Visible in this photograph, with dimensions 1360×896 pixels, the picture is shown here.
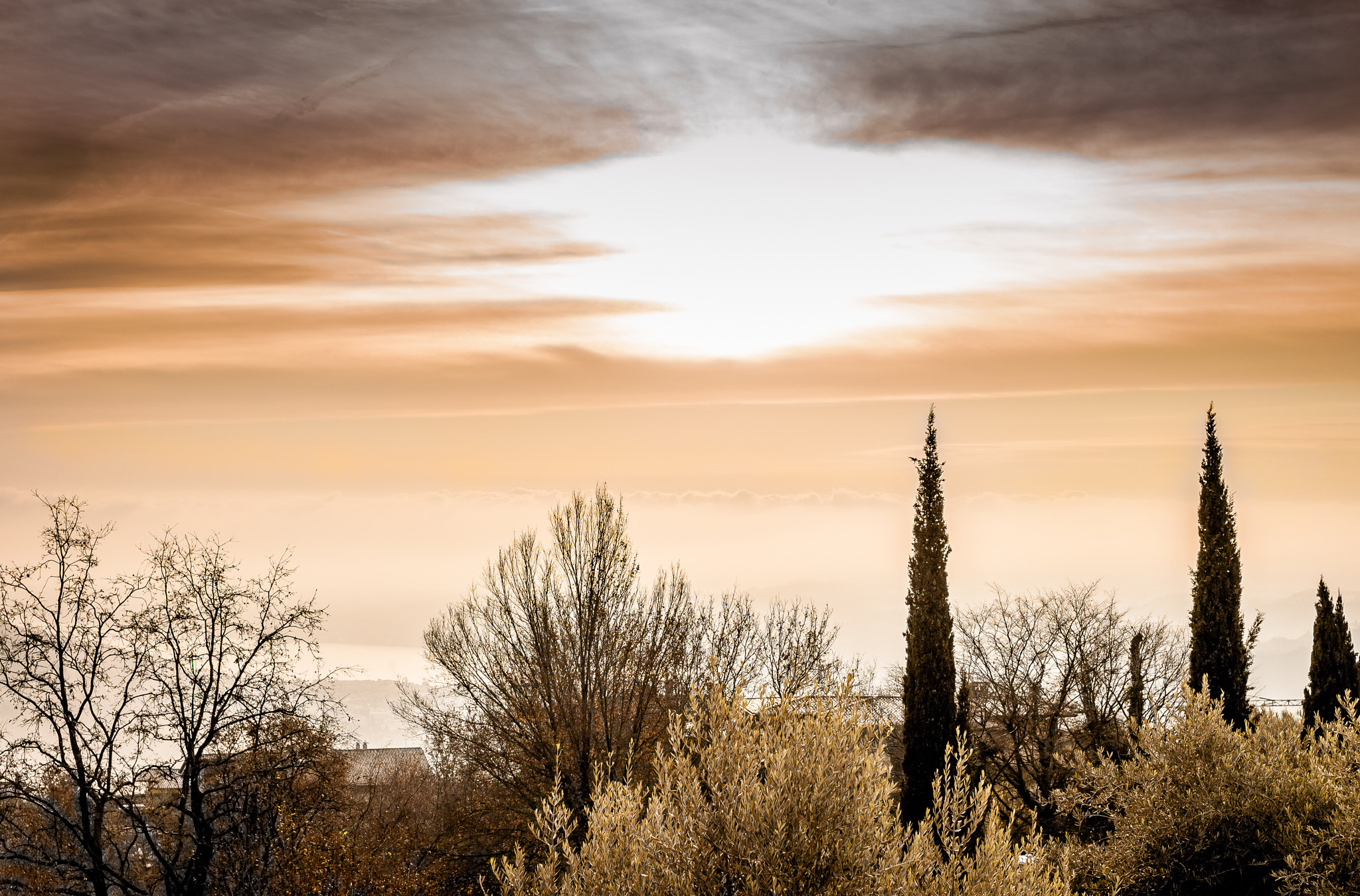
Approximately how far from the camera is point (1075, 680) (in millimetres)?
34031

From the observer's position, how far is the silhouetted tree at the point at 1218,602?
24344 millimetres

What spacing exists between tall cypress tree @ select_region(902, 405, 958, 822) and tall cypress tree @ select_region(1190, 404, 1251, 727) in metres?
6.26

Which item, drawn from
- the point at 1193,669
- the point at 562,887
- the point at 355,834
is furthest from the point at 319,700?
the point at 1193,669

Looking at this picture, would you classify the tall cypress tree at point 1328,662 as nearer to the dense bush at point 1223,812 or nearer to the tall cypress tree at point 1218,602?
the tall cypress tree at point 1218,602

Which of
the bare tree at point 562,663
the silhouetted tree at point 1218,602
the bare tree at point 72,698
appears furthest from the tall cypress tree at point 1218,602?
the bare tree at point 72,698

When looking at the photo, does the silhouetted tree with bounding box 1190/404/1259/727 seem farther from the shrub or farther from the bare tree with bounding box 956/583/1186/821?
the shrub

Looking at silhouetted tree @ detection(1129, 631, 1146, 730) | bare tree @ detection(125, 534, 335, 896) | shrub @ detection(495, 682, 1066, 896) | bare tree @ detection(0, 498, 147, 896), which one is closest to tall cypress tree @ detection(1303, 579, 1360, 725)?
silhouetted tree @ detection(1129, 631, 1146, 730)

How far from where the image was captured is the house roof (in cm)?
5945

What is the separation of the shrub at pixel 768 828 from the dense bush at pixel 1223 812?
7.51 metres

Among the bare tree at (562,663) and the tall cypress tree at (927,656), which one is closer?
the tall cypress tree at (927,656)

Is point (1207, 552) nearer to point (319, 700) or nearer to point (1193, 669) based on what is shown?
point (1193, 669)

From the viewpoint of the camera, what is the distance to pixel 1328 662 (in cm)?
2905

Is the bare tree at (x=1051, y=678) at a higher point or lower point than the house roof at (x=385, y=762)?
higher

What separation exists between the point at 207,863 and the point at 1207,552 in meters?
25.6
